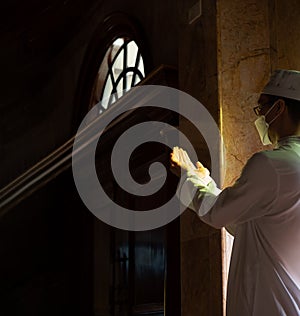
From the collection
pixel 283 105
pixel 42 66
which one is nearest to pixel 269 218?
pixel 283 105

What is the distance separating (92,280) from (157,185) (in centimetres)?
155

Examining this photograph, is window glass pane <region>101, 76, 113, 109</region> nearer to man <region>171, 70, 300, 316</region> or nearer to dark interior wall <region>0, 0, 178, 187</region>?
Answer: dark interior wall <region>0, 0, 178, 187</region>

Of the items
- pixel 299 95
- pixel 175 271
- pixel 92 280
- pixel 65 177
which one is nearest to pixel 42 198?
pixel 65 177

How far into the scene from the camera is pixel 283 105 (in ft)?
7.46

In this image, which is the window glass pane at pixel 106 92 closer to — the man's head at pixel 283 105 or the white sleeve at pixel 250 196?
the man's head at pixel 283 105

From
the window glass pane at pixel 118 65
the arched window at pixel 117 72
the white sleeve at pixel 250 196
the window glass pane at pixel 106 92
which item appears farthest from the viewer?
the window glass pane at pixel 106 92

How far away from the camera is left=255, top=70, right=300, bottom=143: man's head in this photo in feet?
7.43

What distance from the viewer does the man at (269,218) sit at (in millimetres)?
2111

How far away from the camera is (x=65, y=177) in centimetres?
664

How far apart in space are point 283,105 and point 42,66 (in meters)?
5.73

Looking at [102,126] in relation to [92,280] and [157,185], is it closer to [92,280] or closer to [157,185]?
[157,185]

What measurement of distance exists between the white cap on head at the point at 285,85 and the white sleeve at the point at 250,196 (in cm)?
27

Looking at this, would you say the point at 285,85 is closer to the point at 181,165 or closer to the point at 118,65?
the point at 181,165

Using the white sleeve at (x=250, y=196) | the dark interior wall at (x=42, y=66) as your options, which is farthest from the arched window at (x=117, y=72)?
the white sleeve at (x=250, y=196)
